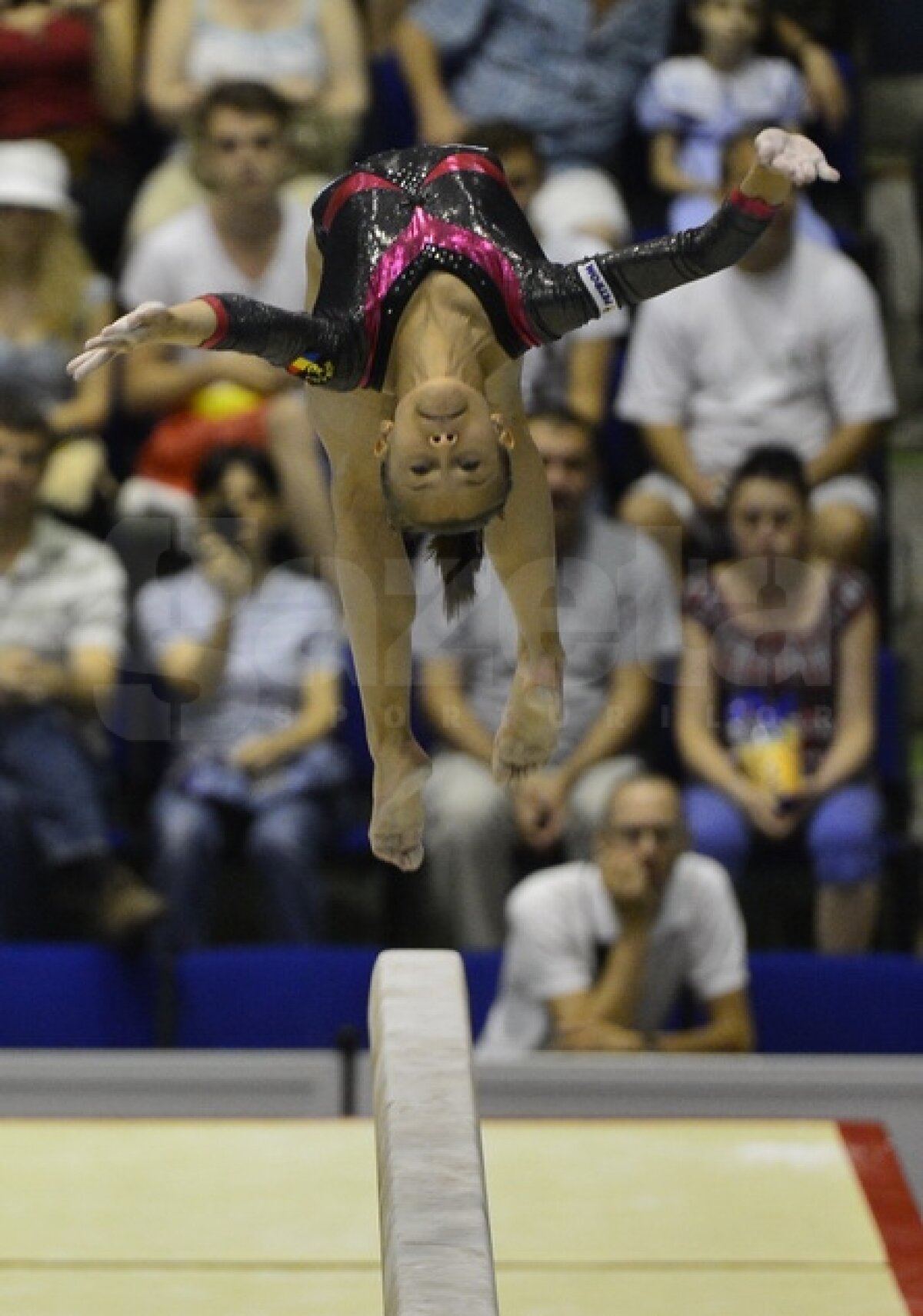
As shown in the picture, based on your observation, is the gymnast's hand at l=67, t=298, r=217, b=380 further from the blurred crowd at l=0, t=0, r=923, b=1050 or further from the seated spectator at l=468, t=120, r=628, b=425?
the seated spectator at l=468, t=120, r=628, b=425

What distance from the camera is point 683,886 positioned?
18.6 ft

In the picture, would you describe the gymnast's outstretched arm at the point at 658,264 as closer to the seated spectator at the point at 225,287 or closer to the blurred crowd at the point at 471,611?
the blurred crowd at the point at 471,611

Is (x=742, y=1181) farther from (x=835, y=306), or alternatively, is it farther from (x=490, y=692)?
(x=835, y=306)

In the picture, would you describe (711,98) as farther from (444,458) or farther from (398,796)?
(444,458)

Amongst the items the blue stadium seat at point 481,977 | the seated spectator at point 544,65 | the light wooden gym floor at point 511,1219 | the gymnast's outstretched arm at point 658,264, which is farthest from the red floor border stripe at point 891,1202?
the seated spectator at point 544,65

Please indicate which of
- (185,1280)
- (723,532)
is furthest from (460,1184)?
(723,532)

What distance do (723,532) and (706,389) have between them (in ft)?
1.28

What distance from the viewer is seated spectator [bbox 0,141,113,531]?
5.96 meters

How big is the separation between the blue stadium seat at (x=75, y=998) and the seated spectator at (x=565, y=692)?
80cm

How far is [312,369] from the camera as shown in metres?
3.10

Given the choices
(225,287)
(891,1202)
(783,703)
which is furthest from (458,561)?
(225,287)

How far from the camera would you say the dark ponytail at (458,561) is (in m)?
3.19

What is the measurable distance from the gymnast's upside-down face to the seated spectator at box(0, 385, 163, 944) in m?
2.64

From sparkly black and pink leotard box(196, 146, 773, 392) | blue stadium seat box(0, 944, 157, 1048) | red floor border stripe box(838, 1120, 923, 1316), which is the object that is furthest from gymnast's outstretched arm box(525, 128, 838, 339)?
blue stadium seat box(0, 944, 157, 1048)
